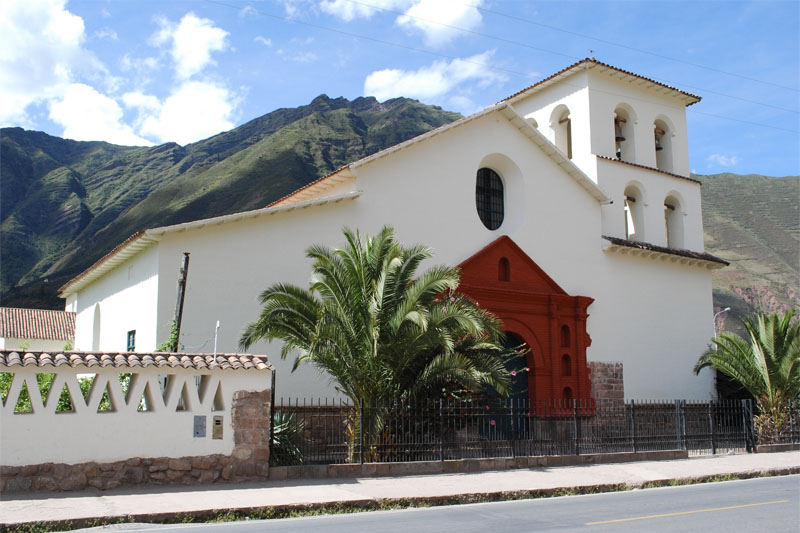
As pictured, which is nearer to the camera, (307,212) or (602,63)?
(307,212)

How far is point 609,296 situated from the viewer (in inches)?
866

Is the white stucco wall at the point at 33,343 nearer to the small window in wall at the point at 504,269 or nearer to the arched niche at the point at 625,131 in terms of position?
the small window in wall at the point at 504,269

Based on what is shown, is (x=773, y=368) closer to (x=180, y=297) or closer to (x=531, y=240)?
(x=531, y=240)

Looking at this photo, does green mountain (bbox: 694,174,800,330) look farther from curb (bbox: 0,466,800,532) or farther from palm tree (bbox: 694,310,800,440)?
curb (bbox: 0,466,800,532)

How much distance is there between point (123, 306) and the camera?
17984 mm

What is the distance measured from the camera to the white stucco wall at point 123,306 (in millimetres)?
15672

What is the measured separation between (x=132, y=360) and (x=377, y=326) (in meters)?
4.36

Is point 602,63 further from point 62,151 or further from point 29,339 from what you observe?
point 62,151

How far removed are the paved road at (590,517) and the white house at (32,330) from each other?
2778cm

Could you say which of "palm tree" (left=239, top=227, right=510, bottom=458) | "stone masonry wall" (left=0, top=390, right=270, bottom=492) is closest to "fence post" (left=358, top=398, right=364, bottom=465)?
"palm tree" (left=239, top=227, right=510, bottom=458)

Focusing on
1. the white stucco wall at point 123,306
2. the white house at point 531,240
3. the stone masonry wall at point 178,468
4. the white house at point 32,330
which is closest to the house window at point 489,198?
the white house at point 531,240

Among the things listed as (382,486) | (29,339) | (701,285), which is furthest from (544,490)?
(29,339)

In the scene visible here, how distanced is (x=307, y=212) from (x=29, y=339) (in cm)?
2330

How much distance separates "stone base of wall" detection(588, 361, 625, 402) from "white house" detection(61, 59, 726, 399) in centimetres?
9
